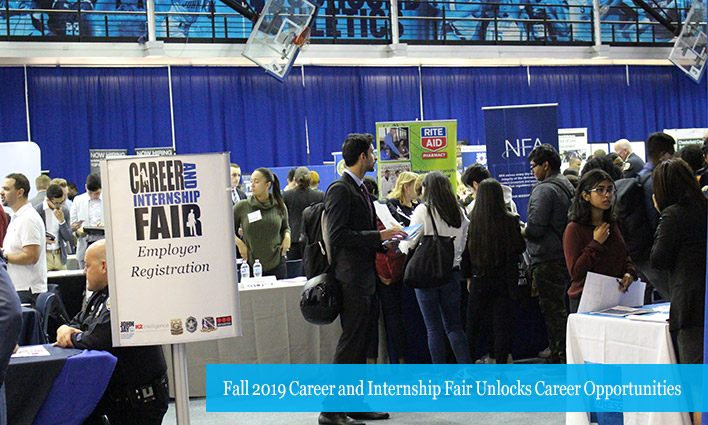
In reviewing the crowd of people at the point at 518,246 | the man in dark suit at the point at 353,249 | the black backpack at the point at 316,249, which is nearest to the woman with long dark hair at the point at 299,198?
the crowd of people at the point at 518,246

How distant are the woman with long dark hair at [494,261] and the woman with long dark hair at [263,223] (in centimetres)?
146

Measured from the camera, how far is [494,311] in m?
4.80

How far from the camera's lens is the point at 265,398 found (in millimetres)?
4719

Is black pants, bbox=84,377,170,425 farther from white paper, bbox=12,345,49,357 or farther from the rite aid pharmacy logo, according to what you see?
the rite aid pharmacy logo

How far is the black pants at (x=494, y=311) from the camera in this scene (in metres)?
4.76

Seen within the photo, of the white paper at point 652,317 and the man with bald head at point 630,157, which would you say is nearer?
the white paper at point 652,317

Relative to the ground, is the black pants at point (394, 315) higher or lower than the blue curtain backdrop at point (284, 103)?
lower

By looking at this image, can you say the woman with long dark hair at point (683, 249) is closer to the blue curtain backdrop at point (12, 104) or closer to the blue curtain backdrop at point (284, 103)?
the blue curtain backdrop at point (284, 103)

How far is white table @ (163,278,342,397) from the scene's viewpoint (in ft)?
15.8

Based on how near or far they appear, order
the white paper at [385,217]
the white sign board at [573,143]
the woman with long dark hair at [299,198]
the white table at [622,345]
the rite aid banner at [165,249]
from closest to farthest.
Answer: the rite aid banner at [165,249] < the white table at [622,345] < the white paper at [385,217] < the woman with long dark hair at [299,198] < the white sign board at [573,143]

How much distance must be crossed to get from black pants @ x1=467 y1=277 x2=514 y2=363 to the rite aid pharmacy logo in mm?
1921

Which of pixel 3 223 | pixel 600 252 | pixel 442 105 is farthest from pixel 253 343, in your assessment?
pixel 442 105

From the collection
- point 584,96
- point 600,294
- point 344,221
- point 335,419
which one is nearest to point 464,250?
point 344,221

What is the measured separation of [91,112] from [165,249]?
11.7 meters
